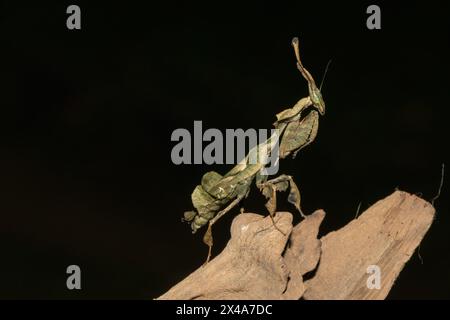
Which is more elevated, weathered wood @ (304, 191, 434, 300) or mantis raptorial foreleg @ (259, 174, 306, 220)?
mantis raptorial foreleg @ (259, 174, 306, 220)

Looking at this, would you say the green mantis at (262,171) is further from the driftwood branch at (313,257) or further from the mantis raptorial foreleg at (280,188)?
the driftwood branch at (313,257)

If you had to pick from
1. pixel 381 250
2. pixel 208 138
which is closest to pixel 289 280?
pixel 381 250
